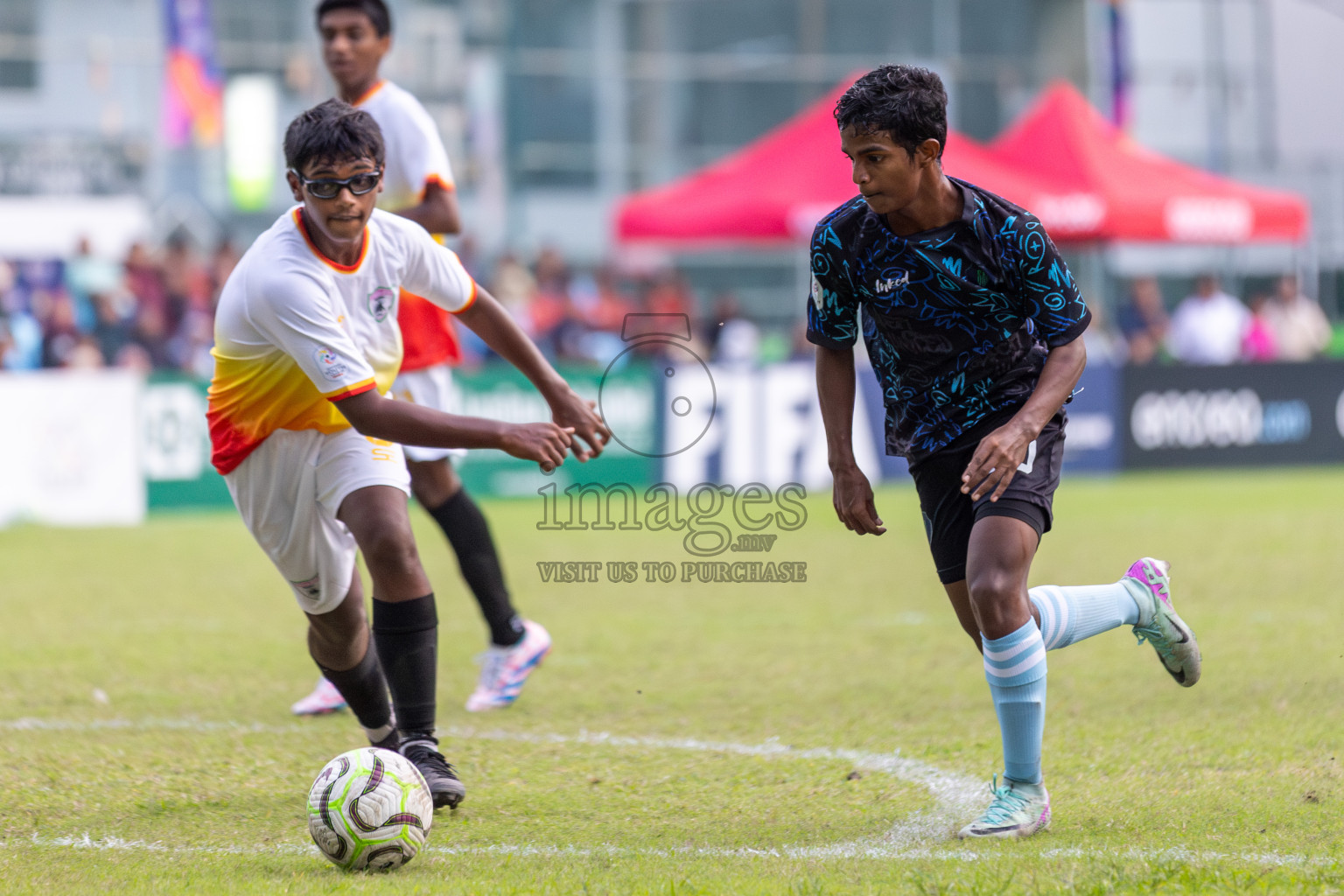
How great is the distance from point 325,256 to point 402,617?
1.02 meters

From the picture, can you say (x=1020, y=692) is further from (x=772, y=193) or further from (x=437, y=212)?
(x=772, y=193)

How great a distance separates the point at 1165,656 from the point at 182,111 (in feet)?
57.6

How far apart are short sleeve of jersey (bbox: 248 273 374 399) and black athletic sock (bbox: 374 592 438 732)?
0.67 meters

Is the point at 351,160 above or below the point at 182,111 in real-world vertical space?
below

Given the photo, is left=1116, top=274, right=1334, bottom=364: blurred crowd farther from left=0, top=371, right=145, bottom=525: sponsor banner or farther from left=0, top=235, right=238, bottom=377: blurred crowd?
left=0, top=371, right=145, bottom=525: sponsor banner

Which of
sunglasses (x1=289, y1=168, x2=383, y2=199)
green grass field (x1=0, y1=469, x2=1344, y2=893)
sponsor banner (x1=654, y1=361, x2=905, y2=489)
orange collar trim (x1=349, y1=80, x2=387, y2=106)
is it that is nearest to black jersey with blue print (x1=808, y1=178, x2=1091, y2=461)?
green grass field (x1=0, y1=469, x2=1344, y2=893)

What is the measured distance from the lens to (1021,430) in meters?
3.97

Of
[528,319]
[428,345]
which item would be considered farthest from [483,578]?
[528,319]

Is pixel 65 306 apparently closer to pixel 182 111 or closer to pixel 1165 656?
pixel 182 111

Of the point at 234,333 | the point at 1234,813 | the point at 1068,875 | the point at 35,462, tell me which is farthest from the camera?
the point at 35,462

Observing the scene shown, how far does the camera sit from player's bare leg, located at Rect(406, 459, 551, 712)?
6098 millimetres

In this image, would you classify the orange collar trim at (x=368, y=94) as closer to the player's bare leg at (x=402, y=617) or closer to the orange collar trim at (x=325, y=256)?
the orange collar trim at (x=325, y=256)

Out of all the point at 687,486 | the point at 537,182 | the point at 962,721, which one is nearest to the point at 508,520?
the point at 687,486

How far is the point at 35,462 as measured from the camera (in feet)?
43.2
